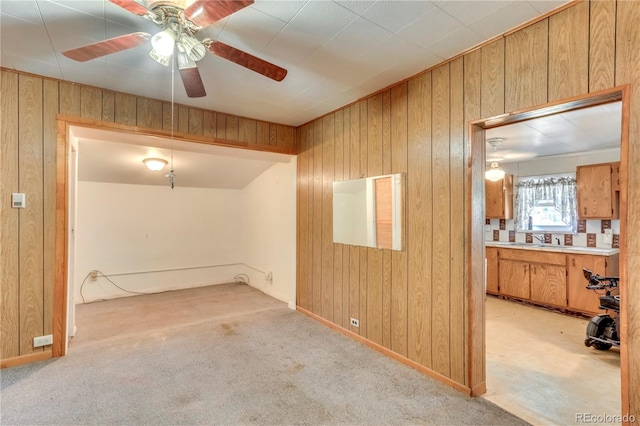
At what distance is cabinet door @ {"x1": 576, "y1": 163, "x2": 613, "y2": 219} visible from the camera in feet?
13.9

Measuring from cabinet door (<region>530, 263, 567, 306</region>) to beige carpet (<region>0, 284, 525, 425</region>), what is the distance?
2.88m

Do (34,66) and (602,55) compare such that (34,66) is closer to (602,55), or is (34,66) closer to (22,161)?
(22,161)

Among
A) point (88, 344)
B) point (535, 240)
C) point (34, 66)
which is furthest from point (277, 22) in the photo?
point (535, 240)

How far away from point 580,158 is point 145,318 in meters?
6.51

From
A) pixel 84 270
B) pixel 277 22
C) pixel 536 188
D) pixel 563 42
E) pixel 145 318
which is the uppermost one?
pixel 277 22

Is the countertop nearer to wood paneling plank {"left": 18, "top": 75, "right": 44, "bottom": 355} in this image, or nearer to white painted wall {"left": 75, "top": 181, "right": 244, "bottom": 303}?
white painted wall {"left": 75, "top": 181, "right": 244, "bottom": 303}

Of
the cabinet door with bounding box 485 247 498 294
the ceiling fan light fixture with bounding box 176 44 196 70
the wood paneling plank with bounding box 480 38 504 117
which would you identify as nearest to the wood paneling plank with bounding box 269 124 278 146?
the ceiling fan light fixture with bounding box 176 44 196 70

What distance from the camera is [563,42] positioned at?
6.14ft

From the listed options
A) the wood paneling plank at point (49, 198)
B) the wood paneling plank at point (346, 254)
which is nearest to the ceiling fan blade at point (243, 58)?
the wood paneling plank at point (346, 254)

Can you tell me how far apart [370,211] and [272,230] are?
2374 mm

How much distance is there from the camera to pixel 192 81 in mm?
1998

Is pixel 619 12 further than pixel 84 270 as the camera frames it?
No

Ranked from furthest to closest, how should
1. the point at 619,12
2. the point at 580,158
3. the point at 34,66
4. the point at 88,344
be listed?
the point at 580,158
the point at 88,344
the point at 34,66
the point at 619,12

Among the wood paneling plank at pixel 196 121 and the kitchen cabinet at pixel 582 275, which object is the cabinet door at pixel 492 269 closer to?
the kitchen cabinet at pixel 582 275
